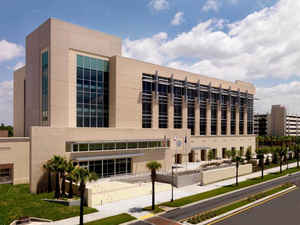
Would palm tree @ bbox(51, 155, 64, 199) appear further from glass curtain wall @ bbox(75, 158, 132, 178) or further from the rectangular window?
the rectangular window

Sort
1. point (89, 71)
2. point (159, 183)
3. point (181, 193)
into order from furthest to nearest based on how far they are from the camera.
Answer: point (89, 71) < point (159, 183) < point (181, 193)

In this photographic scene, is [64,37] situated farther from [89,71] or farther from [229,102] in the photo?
[229,102]

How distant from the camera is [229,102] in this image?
291ft

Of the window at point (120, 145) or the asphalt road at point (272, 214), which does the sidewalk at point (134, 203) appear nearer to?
the asphalt road at point (272, 214)

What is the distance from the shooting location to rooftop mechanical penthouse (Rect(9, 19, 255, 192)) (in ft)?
150

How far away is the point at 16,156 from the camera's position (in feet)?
146

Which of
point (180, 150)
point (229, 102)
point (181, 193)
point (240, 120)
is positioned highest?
point (229, 102)

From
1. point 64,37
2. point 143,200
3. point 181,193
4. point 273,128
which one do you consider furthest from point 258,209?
point 273,128

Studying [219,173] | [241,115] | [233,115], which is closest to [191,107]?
[233,115]

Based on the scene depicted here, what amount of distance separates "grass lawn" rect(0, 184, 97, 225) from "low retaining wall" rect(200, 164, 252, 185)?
2544 centimetres

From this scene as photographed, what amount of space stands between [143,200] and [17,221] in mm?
17987

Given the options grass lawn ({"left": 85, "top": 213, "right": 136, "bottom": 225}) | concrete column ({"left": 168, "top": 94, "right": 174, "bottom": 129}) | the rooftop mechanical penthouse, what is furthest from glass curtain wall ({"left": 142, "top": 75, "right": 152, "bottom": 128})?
grass lawn ({"left": 85, "top": 213, "right": 136, "bottom": 225})

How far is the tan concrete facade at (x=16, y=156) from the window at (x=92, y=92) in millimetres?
12635

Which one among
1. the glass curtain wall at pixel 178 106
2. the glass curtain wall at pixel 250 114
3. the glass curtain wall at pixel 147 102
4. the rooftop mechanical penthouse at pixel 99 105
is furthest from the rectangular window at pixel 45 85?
the glass curtain wall at pixel 250 114
